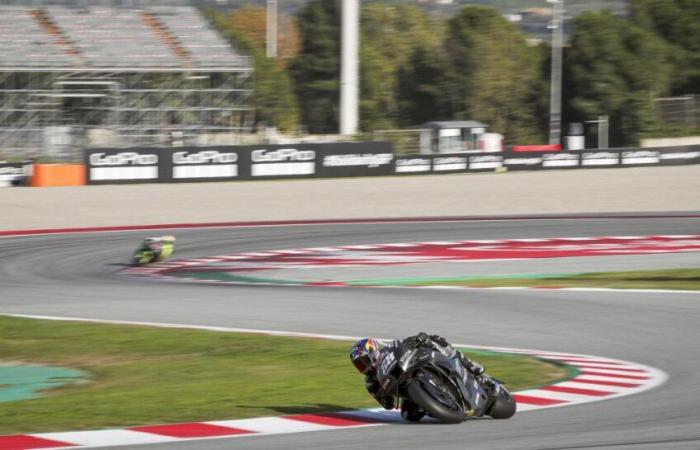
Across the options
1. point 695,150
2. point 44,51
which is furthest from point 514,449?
point 44,51

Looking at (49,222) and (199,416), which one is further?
(49,222)

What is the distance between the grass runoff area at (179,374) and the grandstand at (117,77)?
31513 millimetres

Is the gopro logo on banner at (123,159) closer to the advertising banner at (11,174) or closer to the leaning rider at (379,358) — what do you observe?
the advertising banner at (11,174)

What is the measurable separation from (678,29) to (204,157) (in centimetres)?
4175

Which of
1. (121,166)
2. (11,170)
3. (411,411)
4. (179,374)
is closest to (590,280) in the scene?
(179,374)

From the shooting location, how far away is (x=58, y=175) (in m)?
36.8

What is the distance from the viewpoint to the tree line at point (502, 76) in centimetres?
6450

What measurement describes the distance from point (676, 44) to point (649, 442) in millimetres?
65306

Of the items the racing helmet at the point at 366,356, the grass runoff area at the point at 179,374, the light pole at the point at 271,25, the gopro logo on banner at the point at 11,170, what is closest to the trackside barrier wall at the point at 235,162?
the gopro logo on banner at the point at 11,170

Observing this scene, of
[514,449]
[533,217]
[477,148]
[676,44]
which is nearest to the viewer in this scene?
[514,449]

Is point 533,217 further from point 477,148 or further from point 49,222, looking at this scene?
point 477,148

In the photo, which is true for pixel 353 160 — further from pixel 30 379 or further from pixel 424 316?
pixel 30 379

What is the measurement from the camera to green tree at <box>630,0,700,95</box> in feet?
228

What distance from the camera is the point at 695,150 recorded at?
45625 mm
